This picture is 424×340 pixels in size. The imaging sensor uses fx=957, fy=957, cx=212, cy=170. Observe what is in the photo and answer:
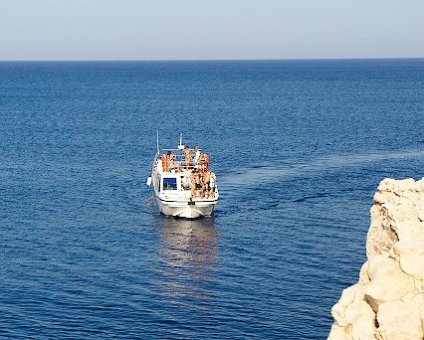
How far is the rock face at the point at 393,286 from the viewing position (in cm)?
2119

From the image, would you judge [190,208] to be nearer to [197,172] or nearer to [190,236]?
[197,172]

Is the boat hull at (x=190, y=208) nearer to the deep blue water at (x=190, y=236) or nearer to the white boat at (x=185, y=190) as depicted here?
the white boat at (x=185, y=190)

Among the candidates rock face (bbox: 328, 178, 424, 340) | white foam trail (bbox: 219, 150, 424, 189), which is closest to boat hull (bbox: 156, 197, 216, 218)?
white foam trail (bbox: 219, 150, 424, 189)

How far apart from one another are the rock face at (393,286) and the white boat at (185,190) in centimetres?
4981

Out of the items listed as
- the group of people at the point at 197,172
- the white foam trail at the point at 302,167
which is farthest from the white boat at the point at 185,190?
the white foam trail at the point at 302,167

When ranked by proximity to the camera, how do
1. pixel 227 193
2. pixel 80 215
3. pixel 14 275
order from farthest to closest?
pixel 227 193 → pixel 80 215 → pixel 14 275

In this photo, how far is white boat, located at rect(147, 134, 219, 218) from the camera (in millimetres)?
74000

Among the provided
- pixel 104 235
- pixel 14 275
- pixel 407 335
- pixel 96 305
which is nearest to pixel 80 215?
pixel 104 235

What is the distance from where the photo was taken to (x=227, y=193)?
271 feet

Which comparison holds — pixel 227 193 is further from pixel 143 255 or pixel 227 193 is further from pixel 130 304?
pixel 130 304

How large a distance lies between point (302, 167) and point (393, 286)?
73547 millimetres

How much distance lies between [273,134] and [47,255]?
7174cm

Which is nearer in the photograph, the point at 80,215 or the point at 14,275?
the point at 14,275

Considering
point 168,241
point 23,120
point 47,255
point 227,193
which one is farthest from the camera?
point 23,120
